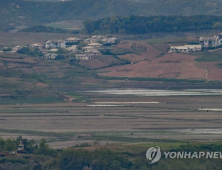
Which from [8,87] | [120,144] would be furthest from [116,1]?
[120,144]

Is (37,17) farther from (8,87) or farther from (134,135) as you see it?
(134,135)

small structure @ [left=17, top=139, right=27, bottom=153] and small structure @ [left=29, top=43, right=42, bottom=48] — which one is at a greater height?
small structure @ [left=17, top=139, right=27, bottom=153]

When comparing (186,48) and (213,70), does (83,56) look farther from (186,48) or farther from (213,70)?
(213,70)

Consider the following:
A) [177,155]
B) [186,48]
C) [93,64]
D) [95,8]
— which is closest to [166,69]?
[186,48]

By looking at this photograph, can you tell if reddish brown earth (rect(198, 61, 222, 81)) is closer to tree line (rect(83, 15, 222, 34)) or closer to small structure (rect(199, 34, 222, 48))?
small structure (rect(199, 34, 222, 48))

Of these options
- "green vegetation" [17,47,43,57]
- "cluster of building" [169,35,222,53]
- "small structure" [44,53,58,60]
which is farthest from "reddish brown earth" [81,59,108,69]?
"cluster of building" [169,35,222,53]

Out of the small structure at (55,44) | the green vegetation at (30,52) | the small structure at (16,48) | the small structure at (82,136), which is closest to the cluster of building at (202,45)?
the green vegetation at (30,52)
